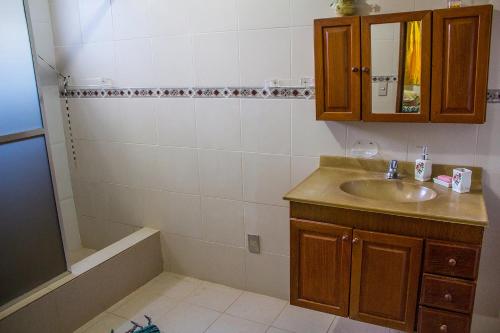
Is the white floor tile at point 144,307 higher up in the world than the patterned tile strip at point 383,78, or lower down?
lower down

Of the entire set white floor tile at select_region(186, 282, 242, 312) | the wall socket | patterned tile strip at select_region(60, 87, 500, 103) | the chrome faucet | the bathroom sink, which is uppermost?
patterned tile strip at select_region(60, 87, 500, 103)

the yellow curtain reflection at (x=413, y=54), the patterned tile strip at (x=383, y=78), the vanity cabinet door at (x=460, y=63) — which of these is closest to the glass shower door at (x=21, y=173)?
the patterned tile strip at (x=383, y=78)

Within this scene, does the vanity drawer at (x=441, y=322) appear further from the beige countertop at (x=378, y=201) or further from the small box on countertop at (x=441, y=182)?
the small box on countertop at (x=441, y=182)

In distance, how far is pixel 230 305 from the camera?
2.35 meters

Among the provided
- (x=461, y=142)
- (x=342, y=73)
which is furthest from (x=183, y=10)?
(x=461, y=142)

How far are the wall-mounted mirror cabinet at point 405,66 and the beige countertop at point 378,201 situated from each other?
0.90 feet

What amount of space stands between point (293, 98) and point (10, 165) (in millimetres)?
1411

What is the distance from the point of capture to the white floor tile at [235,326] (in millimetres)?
2117

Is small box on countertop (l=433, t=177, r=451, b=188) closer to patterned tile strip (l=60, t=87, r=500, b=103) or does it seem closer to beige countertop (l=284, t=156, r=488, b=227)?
beige countertop (l=284, t=156, r=488, b=227)

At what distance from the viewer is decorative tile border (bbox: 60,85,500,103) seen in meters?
2.04

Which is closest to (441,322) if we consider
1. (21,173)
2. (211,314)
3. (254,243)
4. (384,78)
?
(384,78)

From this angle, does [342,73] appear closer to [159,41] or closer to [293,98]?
[293,98]

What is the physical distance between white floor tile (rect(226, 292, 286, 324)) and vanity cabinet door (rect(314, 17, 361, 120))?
3.76ft

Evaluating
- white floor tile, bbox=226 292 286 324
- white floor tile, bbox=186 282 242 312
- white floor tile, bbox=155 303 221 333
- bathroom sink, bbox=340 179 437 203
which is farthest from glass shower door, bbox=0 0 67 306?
bathroom sink, bbox=340 179 437 203
